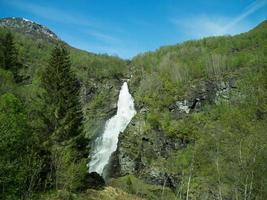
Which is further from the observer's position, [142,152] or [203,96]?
[203,96]

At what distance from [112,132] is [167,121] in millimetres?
12860

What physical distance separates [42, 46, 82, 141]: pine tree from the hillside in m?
1.01

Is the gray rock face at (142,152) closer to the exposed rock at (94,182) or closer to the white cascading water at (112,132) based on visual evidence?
the white cascading water at (112,132)

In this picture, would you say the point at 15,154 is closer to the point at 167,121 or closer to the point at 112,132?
the point at 112,132

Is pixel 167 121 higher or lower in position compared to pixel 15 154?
higher

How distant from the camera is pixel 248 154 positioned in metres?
31.4

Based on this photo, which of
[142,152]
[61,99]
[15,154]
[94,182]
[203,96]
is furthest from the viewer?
[203,96]

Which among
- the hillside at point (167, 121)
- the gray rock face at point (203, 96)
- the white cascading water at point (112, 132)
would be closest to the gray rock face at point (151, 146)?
the gray rock face at point (203, 96)

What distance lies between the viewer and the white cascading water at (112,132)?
8075 cm

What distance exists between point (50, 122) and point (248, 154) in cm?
2039

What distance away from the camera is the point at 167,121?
302 feet

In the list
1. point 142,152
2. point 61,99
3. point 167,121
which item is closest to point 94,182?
point 61,99

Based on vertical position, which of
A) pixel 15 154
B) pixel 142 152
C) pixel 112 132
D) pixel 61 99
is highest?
pixel 61 99

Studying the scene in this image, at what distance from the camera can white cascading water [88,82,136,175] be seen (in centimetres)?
8075
